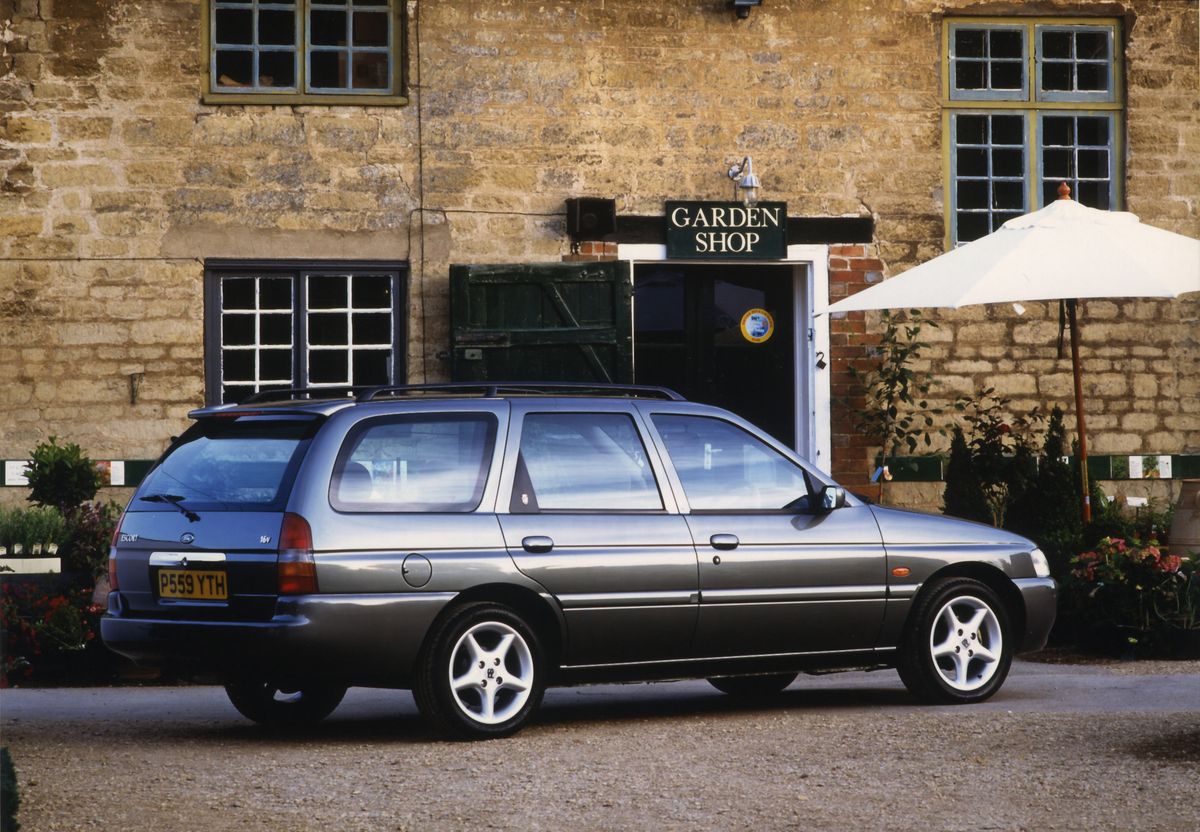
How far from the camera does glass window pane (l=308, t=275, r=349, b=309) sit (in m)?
15.0

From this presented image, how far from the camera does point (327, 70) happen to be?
15.1 m

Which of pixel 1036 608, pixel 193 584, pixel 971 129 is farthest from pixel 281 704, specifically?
pixel 971 129

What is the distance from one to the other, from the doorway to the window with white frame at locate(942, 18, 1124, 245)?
154cm

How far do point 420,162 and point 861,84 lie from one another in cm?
353

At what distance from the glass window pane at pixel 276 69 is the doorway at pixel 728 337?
122 inches

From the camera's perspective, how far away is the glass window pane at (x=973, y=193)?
1588cm

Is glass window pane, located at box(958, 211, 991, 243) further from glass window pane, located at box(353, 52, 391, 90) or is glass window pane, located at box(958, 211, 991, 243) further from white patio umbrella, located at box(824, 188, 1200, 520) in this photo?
glass window pane, located at box(353, 52, 391, 90)

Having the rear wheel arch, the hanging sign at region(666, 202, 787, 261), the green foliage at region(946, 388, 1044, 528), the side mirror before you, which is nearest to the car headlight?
the rear wheel arch

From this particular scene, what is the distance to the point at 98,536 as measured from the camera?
40.5 feet

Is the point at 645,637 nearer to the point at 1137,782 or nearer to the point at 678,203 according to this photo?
the point at 1137,782

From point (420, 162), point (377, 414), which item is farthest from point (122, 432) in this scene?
point (377, 414)

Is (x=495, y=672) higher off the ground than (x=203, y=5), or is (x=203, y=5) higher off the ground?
(x=203, y=5)

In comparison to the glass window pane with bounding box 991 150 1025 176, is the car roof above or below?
below

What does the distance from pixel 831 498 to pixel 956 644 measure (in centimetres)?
98
